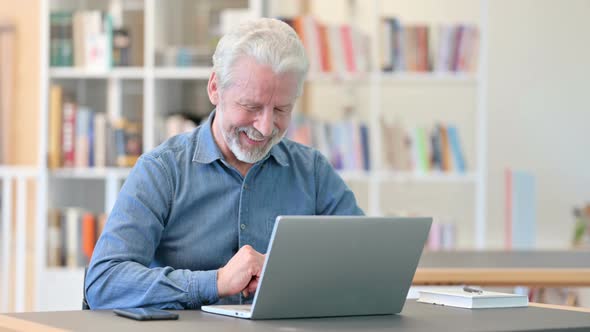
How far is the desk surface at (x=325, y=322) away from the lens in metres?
1.51

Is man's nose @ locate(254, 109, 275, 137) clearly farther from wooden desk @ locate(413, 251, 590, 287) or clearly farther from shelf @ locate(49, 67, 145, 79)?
shelf @ locate(49, 67, 145, 79)

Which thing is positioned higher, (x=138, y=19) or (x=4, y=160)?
(x=138, y=19)

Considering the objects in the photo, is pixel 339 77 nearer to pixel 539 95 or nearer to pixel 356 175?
pixel 356 175

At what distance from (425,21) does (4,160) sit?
9.53ft

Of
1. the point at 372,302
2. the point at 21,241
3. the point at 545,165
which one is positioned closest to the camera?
the point at 372,302

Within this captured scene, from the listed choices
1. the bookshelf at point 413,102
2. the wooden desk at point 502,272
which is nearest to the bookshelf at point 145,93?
the bookshelf at point 413,102

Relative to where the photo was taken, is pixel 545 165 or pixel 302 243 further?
pixel 545 165

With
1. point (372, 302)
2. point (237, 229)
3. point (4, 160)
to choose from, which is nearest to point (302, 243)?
point (372, 302)

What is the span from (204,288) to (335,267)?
0.92 ft

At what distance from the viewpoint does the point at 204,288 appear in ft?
5.77

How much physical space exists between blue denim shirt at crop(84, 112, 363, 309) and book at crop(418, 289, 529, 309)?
0.34m

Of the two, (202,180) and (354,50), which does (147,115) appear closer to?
(354,50)

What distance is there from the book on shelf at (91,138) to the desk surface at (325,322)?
9.51 feet

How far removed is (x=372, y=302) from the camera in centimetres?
171
